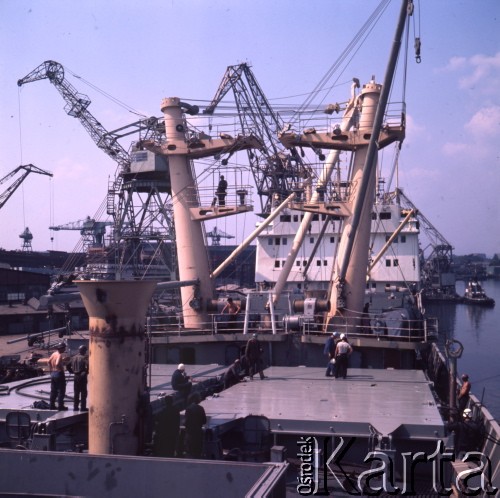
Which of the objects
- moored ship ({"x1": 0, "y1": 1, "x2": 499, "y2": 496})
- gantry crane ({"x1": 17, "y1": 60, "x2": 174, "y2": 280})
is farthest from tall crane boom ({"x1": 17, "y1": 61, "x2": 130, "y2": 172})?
moored ship ({"x1": 0, "y1": 1, "x2": 499, "y2": 496})

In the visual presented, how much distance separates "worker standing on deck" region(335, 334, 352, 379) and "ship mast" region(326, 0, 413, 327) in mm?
4305

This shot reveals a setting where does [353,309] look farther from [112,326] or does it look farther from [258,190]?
[258,190]

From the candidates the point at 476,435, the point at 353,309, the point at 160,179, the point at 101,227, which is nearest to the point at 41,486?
the point at 476,435

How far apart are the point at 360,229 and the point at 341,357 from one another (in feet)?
21.9

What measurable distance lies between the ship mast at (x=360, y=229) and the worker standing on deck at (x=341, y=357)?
4.31m

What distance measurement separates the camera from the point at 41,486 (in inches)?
321

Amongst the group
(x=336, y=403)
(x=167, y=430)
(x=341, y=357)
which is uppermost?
(x=341, y=357)

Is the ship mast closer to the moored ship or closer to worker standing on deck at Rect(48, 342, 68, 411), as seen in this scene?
the moored ship

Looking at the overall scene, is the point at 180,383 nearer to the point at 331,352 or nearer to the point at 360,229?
the point at 331,352

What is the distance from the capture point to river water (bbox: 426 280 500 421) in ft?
102

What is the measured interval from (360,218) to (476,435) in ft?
31.6

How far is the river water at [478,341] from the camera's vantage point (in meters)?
31.0

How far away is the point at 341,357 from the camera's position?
55.6 ft

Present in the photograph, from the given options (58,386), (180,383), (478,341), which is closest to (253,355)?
(180,383)
